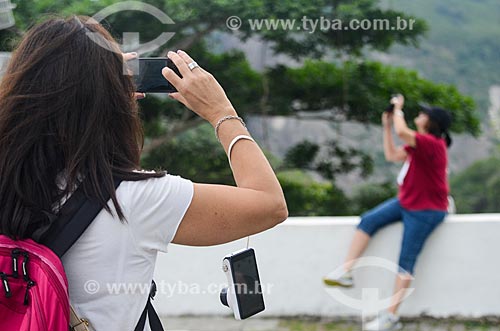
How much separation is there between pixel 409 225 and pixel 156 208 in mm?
3554

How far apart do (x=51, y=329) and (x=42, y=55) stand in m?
0.53

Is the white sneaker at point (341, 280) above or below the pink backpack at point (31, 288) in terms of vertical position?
below

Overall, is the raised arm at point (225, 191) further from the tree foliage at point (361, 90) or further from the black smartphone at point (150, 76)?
the tree foliage at point (361, 90)

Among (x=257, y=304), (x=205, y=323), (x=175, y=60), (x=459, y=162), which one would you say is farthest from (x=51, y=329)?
(x=459, y=162)

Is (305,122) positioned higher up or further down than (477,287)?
higher up

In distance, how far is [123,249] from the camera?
1489 mm

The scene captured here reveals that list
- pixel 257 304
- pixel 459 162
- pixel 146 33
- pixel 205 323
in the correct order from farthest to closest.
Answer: pixel 459 162
pixel 146 33
pixel 205 323
pixel 257 304

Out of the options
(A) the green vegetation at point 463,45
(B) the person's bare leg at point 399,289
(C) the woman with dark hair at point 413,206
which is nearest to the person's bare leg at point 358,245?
(C) the woman with dark hair at point 413,206

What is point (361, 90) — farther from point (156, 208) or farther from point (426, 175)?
point (156, 208)

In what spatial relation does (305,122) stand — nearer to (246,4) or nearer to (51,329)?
(246,4)

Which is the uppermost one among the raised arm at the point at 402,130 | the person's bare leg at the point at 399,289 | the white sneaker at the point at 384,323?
the raised arm at the point at 402,130

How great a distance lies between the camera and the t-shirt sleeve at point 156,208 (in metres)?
1.49

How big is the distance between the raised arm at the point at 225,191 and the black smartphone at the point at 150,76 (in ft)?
0.29

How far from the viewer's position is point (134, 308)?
1533 mm
